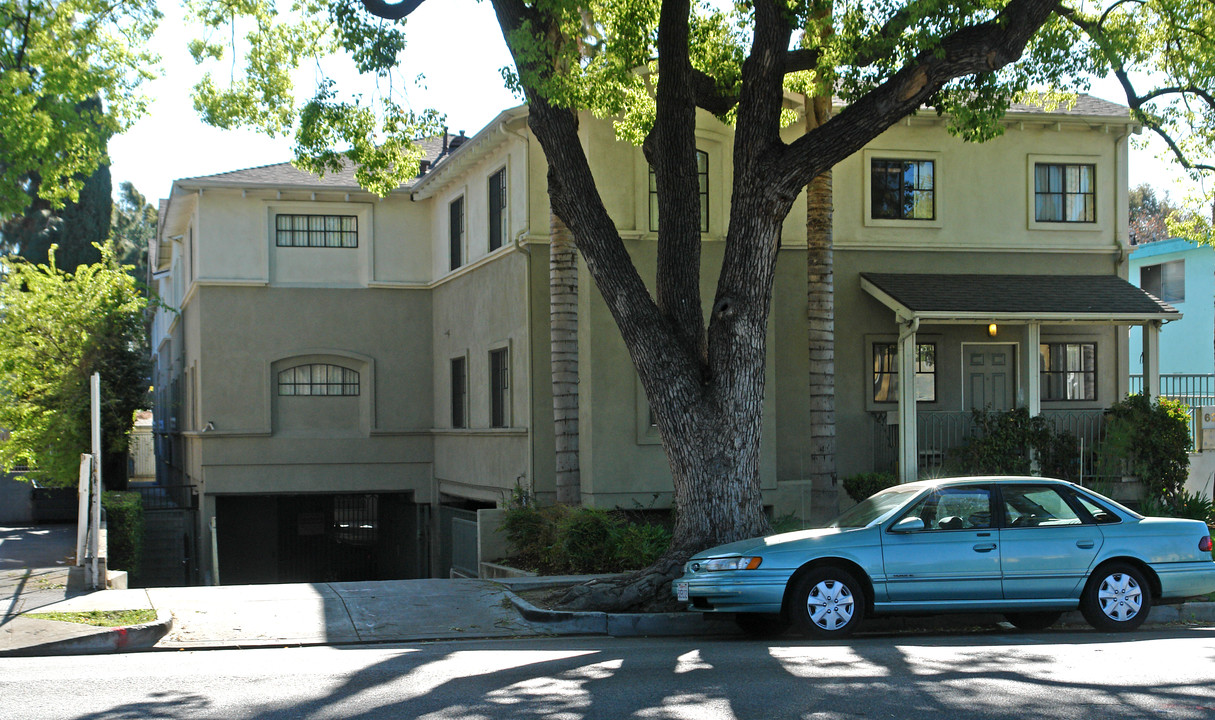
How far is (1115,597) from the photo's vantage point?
10.5 m

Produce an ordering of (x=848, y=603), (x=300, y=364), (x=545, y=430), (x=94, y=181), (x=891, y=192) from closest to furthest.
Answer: (x=848, y=603) → (x=545, y=430) → (x=891, y=192) → (x=300, y=364) → (x=94, y=181)

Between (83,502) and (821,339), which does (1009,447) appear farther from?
(83,502)

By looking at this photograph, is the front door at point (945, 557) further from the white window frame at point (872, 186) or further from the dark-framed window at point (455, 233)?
the dark-framed window at point (455, 233)

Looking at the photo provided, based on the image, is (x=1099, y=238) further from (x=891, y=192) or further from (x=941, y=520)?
(x=941, y=520)

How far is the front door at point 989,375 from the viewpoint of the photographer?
66.8 ft

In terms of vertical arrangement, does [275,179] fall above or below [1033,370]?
above

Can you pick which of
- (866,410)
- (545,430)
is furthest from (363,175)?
(866,410)

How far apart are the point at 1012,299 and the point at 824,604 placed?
10.6 metres

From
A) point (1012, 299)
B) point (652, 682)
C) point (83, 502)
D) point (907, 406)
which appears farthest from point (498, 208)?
point (652, 682)

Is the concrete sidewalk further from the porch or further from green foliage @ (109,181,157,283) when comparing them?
green foliage @ (109,181,157,283)

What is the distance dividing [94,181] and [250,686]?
36255 millimetres

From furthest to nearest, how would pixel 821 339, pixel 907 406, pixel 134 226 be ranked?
pixel 134 226
pixel 907 406
pixel 821 339

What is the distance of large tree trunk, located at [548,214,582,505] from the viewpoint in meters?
17.2

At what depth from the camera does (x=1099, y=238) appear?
20.8m
